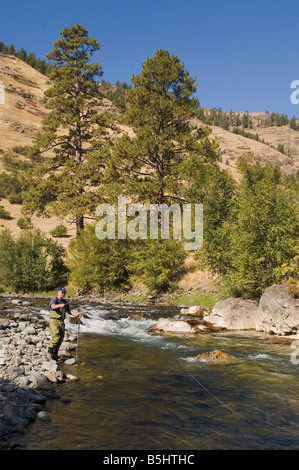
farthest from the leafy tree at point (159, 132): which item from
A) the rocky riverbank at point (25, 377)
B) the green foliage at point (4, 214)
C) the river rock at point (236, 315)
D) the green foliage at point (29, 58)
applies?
the green foliage at point (29, 58)

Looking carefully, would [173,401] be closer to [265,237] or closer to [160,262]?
[265,237]

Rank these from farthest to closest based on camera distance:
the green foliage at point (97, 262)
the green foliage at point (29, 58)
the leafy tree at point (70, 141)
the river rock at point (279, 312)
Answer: the green foliage at point (29, 58) < the leafy tree at point (70, 141) < the green foliage at point (97, 262) < the river rock at point (279, 312)

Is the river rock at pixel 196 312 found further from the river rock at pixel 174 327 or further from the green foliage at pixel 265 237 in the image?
the river rock at pixel 174 327

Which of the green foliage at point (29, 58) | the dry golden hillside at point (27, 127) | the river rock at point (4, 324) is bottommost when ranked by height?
the river rock at point (4, 324)

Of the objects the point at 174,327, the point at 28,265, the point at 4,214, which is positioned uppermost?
the point at 4,214

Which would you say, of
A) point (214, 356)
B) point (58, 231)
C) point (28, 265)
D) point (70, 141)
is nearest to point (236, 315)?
point (214, 356)

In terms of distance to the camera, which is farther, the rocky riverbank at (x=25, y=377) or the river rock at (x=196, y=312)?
the river rock at (x=196, y=312)

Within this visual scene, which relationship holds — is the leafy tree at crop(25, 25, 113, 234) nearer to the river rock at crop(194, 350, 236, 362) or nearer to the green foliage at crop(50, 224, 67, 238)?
the green foliage at crop(50, 224, 67, 238)

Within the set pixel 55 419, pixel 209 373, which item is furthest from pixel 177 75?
pixel 55 419

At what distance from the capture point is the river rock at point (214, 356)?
12.9m

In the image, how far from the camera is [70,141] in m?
42.0

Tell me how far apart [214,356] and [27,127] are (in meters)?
108

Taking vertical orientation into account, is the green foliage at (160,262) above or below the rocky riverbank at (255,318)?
above

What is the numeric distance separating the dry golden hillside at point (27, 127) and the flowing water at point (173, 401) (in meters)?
42.5
